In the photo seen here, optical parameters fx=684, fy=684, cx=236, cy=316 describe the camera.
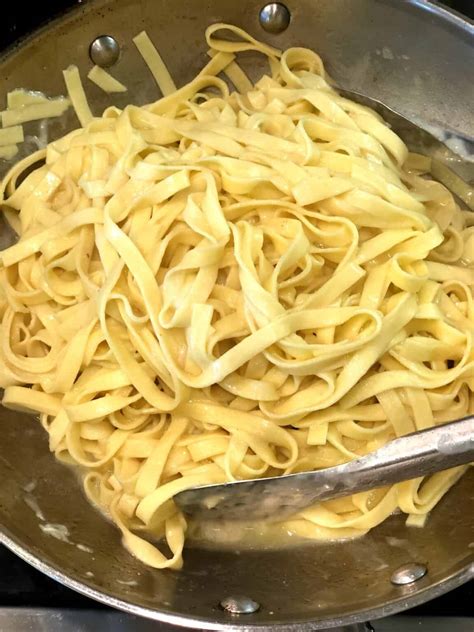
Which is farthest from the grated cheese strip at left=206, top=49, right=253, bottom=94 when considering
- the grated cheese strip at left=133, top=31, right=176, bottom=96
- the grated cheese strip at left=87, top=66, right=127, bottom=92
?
the grated cheese strip at left=87, top=66, right=127, bottom=92

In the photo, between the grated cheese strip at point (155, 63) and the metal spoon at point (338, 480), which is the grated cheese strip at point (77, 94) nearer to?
the grated cheese strip at point (155, 63)

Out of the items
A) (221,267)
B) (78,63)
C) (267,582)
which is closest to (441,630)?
(267,582)

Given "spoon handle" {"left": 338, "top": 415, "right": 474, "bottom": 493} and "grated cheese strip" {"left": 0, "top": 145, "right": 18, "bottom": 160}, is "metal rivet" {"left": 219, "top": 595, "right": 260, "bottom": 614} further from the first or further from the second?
"grated cheese strip" {"left": 0, "top": 145, "right": 18, "bottom": 160}

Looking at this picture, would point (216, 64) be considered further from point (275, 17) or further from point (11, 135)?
point (11, 135)

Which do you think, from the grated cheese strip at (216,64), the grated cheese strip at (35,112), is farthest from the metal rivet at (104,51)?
the grated cheese strip at (216,64)

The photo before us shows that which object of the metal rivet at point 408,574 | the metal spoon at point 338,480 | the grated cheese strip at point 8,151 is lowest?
the metal rivet at point 408,574

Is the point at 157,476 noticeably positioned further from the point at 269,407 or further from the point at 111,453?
the point at 269,407
